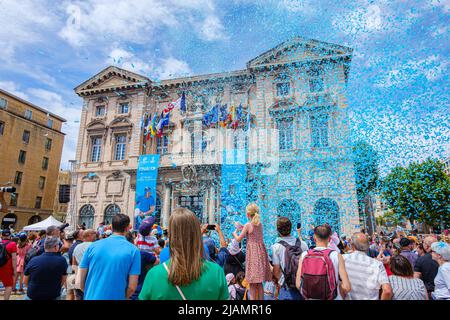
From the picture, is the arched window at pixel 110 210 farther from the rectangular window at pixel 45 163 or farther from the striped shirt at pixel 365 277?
the striped shirt at pixel 365 277

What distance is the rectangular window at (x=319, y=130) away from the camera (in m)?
17.6

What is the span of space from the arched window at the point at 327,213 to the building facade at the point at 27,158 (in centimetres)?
2629

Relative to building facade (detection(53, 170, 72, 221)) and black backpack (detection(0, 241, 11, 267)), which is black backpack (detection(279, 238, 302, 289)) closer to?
black backpack (detection(0, 241, 11, 267))

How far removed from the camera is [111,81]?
24297mm

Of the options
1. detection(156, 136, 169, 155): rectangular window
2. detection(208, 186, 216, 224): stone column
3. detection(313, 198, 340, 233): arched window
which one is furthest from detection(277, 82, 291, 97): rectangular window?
detection(156, 136, 169, 155): rectangular window

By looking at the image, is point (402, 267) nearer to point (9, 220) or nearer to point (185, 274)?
point (185, 274)

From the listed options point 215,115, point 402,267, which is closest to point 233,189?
point 215,115

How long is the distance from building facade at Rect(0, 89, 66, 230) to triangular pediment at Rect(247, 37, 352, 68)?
22604 mm

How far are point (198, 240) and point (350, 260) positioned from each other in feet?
7.14

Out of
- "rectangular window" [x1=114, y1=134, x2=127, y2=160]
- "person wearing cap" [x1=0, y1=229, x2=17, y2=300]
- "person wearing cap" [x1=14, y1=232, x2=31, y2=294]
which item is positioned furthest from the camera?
"rectangular window" [x1=114, y1=134, x2=127, y2=160]

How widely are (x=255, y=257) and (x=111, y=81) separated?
2406cm

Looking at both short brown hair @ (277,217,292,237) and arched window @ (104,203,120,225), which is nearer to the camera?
short brown hair @ (277,217,292,237)

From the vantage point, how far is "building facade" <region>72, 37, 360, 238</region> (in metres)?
17.1
